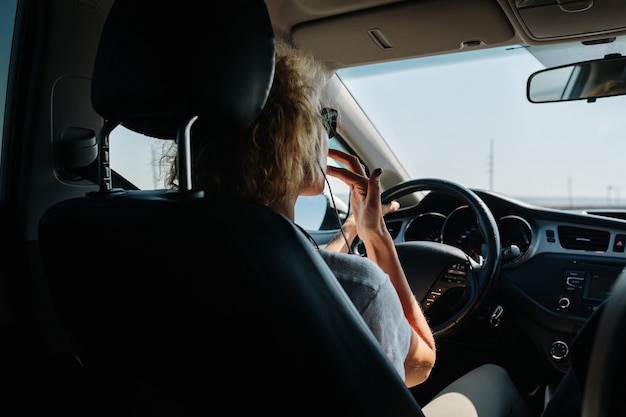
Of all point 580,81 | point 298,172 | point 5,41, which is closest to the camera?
point 298,172

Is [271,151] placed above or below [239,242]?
above

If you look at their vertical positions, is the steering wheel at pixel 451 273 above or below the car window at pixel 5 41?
below

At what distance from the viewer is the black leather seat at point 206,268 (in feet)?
3.25

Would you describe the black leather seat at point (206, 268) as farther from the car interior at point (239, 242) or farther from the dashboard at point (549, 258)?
the dashboard at point (549, 258)

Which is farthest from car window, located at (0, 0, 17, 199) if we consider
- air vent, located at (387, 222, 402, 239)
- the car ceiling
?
air vent, located at (387, 222, 402, 239)

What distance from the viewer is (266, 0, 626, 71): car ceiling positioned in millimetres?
2381

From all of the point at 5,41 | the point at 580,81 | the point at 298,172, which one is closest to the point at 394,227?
the point at 580,81

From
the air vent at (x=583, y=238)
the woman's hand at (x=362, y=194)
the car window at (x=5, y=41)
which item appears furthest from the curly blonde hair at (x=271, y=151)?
the air vent at (x=583, y=238)

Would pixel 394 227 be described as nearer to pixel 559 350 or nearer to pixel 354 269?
pixel 559 350

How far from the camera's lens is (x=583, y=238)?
2.71 metres

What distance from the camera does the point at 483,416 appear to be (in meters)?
1.86

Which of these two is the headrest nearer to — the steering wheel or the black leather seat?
the black leather seat

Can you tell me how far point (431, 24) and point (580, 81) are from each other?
2.42ft

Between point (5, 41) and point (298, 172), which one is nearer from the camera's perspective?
point (298, 172)
